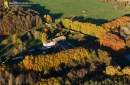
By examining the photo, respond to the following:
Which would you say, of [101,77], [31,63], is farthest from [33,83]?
[101,77]

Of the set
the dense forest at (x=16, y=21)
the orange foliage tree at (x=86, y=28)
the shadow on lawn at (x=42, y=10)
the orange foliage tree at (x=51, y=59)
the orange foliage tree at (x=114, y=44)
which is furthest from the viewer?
the shadow on lawn at (x=42, y=10)

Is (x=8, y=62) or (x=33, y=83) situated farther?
(x=8, y=62)

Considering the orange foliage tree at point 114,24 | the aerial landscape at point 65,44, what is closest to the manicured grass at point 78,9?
the aerial landscape at point 65,44

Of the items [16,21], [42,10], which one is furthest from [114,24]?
[42,10]

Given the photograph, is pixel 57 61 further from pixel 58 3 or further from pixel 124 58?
pixel 58 3

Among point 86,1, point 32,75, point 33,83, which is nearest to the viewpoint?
point 33,83

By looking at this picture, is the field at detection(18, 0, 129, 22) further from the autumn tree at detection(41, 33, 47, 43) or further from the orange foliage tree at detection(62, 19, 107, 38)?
the autumn tree at detection(41, 33, 47, 43)

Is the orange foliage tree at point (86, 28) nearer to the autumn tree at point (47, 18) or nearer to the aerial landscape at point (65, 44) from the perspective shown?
the aerial landscape at point (65, 44)

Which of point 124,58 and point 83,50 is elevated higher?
point 83,50
